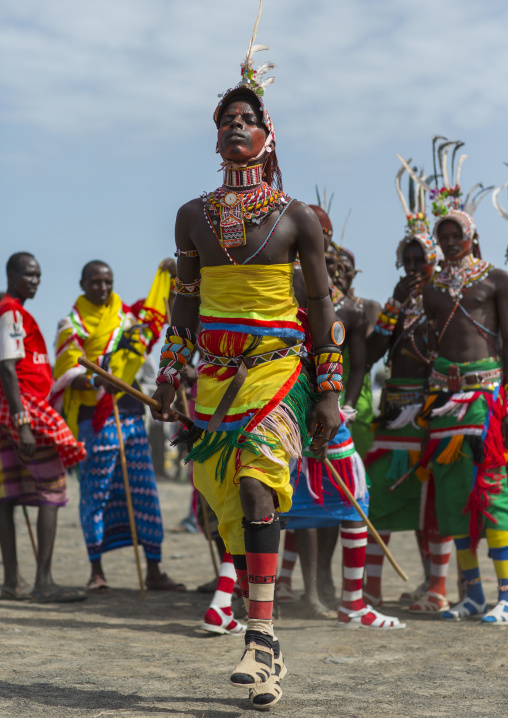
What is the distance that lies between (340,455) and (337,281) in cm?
160

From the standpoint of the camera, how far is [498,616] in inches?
220

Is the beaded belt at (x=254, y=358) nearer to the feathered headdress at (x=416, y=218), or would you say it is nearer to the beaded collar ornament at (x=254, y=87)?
the beaded collar ornament at (x=254, y=87)

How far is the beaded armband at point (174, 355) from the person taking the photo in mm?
4121

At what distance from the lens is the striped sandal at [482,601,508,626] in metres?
5.55

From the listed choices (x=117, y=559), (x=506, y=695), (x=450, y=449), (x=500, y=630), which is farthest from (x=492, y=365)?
(x=117, y=559)

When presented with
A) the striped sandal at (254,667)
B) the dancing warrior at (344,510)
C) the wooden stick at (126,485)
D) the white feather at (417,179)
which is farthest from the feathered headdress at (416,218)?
the striped sandal at (254,667)

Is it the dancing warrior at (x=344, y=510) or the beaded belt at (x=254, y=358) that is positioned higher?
the beaded belt at (x=254, y=358)

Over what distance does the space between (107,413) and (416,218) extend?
9.38 ft

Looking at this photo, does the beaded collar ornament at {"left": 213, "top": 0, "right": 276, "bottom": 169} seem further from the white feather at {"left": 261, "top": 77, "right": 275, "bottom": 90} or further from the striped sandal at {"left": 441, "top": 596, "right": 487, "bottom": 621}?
the striped sandal at {"left": 441, "top": 596, "right": 487, "bottom": 621}

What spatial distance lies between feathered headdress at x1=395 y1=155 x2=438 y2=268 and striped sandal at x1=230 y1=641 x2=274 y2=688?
4007mm

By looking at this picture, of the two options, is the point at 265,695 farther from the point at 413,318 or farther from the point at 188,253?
the point at 413,318

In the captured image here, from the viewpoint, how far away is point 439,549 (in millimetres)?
6324

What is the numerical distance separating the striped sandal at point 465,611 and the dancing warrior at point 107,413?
2.27m

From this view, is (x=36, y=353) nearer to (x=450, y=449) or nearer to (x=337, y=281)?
(x=337, y=281)
